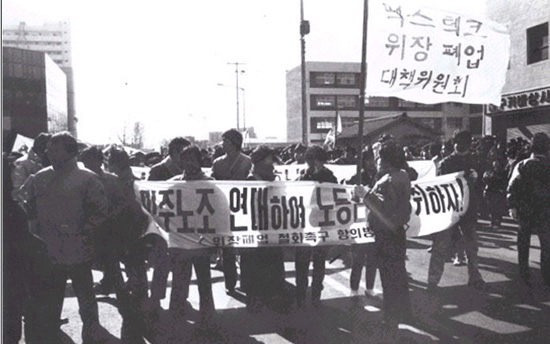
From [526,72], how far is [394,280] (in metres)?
20.4

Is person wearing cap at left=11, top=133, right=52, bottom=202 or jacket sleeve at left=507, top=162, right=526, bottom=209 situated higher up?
person wearing cap at left=11, top=133, right=52, bottom=202

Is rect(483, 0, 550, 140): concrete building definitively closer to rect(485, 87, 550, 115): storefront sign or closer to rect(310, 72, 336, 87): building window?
rect(485, 87, 550, 115): storefront sign

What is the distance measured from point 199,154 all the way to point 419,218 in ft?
9.92

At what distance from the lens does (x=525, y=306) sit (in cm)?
614

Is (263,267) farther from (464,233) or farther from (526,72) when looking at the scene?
(526,72)

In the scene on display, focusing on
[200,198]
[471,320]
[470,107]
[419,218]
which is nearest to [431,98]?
[419,218]

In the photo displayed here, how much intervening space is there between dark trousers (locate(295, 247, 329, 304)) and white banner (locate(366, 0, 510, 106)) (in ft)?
6.43

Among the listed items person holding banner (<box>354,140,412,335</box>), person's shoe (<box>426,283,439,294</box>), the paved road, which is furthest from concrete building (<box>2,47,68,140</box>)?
person holding banner (<box>354,140,412,335</box>)

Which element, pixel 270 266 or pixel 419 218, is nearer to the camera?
pixel 270 266

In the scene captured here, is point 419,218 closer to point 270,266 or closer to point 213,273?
point 270,266

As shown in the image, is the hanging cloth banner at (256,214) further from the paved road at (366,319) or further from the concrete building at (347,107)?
the concrete building at (347,107)

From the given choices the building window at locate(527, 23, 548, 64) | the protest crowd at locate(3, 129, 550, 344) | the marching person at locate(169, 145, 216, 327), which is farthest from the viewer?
the building window at locate(527, 23, 548, 64)

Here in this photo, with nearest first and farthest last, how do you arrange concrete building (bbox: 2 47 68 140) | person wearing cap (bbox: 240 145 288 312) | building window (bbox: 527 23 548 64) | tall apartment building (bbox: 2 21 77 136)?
person wearing cap (bbox: 240 145 288 312) → building window (bbox: 527 23 548 64) → concrete building (bbox: 2 47 68 140) → tall apartment building (bbox: 2 21 77 136)

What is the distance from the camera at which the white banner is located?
633cm
